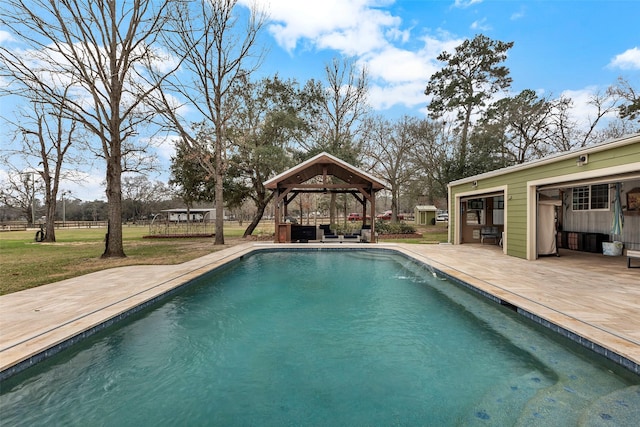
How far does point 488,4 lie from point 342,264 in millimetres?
13256

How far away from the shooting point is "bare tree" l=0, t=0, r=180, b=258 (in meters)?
9.45

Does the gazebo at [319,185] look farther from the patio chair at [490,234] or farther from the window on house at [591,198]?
the window on house at [591,198]

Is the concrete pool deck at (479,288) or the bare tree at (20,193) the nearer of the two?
the concrete pool deck at (479,288)

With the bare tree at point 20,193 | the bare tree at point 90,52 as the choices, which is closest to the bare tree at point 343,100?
the bare tree at point 90,52

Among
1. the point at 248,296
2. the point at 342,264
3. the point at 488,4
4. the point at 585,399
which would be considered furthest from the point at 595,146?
the point at 488,4

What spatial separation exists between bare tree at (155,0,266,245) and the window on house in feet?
47.8

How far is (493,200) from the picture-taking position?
13.9m

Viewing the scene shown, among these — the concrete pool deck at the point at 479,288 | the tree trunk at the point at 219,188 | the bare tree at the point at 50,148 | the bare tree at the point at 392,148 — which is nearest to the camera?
the concrete pool deck at the point at 479,288

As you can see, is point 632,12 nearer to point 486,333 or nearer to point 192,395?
point 486,333

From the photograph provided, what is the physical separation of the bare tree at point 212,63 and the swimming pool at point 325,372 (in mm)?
10500

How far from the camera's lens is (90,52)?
1028 cm

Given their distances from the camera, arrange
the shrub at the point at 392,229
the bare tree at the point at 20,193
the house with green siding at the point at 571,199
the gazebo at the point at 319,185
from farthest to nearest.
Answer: the bare tree at the point at 20,193, the shrub at the point at 392,229, the gazebo at the point at 319,185, the house with green siding at the point at 571,199

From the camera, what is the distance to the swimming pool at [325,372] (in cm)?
270

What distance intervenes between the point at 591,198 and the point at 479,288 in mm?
8544
